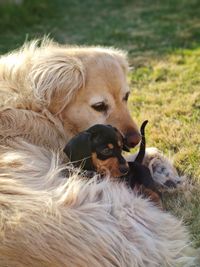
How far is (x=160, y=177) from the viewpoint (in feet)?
13.4

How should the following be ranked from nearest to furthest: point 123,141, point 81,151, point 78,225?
point 78,225 → point 81,151 → point 123,141

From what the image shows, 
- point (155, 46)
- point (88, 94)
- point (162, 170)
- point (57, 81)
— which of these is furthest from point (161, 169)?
point (155, 46)

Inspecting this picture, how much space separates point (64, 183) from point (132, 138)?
93cm

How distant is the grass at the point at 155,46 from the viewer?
14.8 ft

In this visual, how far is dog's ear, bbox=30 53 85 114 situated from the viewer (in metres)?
4.00

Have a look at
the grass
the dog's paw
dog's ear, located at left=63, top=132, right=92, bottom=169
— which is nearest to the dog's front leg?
the dog's paw

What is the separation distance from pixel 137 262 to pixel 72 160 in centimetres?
94

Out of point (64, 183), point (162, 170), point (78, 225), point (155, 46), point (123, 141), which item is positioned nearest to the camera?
point (78, 225)

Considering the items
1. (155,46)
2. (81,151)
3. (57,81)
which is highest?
(57,81)

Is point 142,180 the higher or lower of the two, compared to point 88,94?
lower

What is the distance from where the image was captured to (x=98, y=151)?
145 inches

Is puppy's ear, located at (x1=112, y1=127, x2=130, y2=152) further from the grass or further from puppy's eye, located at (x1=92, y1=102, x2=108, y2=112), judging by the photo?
the grass

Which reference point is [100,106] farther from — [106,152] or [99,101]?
[106,152]

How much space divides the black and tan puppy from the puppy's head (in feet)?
0.97
